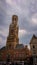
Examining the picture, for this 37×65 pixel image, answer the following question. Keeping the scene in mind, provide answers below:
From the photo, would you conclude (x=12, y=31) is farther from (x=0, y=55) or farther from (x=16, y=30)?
(x=0, y=55)

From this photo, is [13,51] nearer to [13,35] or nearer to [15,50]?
[15,50]

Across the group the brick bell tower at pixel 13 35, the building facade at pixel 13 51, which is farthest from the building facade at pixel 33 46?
the brick bell tower at pixel 13 35

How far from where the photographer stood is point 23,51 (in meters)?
65.6

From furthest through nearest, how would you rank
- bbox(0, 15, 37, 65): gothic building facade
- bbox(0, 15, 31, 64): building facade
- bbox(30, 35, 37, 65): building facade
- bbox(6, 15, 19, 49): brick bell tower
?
bbox(6, 15, 19, 49): brick bell tower → bbox(0, 15, 31, 64): building facade → bbox(0, 15, 37, 65): gothic building facade → bbox(30, 35, 37, 65): building facade

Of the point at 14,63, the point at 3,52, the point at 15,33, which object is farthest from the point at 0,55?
the point at 15,33

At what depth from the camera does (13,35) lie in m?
76.1

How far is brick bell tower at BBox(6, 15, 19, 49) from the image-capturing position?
242 feet

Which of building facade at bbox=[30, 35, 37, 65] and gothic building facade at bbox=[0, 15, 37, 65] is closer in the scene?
building facade at bbox=[30, 35, 37, 65]

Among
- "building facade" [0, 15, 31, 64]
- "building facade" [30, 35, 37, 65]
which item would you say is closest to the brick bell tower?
"building facade" [0, 15, 31, 64]

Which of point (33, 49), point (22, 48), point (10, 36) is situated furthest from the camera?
point (10, 36)

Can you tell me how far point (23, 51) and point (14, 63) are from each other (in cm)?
665

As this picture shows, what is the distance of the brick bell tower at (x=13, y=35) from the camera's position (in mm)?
73688

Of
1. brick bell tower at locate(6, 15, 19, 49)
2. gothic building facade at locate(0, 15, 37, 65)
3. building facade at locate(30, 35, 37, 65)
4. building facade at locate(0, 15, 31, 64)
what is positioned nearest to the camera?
building facade at locate(30, 35, 37, 65)

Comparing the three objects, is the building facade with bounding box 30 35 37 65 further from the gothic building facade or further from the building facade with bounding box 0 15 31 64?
the building facade with bounding box 0 15 31 64
